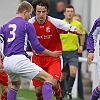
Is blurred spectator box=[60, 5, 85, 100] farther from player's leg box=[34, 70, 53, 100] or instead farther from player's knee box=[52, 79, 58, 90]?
player's leg box=[34, 70, 53, 100]

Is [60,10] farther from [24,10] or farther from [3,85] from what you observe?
[24,10]

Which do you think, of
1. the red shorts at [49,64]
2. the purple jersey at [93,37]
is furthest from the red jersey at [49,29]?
the purple jersey at [93,37]

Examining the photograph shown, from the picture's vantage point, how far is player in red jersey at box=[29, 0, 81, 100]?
12320mm

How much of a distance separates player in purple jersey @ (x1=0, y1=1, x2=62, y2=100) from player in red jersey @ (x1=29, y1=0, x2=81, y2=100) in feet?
2.86

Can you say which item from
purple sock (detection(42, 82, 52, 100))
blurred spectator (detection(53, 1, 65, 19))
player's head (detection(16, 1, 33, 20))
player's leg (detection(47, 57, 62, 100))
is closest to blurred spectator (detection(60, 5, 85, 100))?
player's leg (detection(47, 57, 62, 100))

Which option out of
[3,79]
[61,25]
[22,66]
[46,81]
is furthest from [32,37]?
[3,79]

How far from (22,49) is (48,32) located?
1.21m

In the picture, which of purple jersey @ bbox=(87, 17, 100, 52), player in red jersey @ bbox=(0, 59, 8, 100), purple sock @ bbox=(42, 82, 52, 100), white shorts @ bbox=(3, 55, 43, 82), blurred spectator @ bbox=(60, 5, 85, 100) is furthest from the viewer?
blurred spectator @ bbox=(60, 5, 85, 100)

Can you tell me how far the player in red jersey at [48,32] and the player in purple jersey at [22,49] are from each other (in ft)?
2.86

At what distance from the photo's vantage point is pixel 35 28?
1244cm

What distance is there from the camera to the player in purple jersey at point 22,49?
36.8 ft

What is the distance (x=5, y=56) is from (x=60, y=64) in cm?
144

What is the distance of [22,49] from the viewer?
11.3 meters

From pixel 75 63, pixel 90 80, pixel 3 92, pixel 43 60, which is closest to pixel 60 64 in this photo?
pixel 43 60
